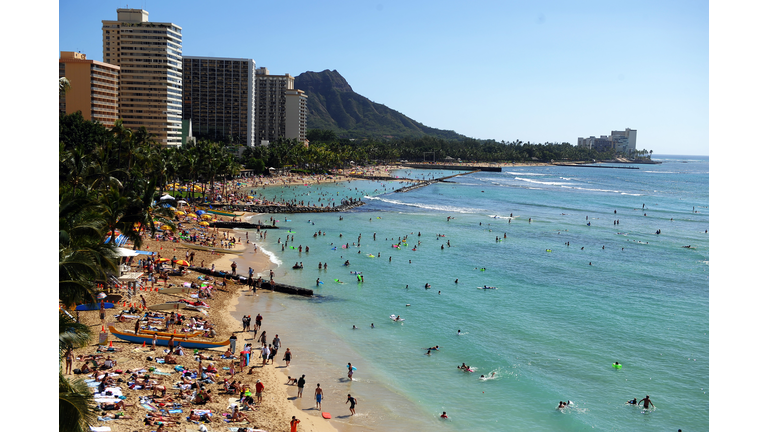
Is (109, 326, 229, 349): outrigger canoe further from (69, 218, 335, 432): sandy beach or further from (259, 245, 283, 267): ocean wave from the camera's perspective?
(259, 245, 283, 267): ocean wave

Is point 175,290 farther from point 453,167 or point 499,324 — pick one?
point 453,167

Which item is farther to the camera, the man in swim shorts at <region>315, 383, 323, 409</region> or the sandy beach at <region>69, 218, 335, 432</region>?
the man in swim shorts at <region>315, 383, 323, 409</region>

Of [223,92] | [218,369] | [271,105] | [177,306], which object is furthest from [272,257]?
[271,105]

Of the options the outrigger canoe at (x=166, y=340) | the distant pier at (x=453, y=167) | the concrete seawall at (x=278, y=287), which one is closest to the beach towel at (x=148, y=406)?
the outrigger canoe at (x=166, y=340)

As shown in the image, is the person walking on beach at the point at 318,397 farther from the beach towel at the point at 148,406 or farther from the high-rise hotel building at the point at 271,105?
the high-rise hotel building at the point at 271,105

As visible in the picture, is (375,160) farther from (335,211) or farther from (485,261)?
(485,261)

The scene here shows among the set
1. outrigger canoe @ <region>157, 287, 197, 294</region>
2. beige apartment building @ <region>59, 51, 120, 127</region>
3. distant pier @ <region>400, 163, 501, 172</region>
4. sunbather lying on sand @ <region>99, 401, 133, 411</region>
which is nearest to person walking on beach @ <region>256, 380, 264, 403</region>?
sunbather lying on sand @ <region>99, 401, 133, 411</region>
